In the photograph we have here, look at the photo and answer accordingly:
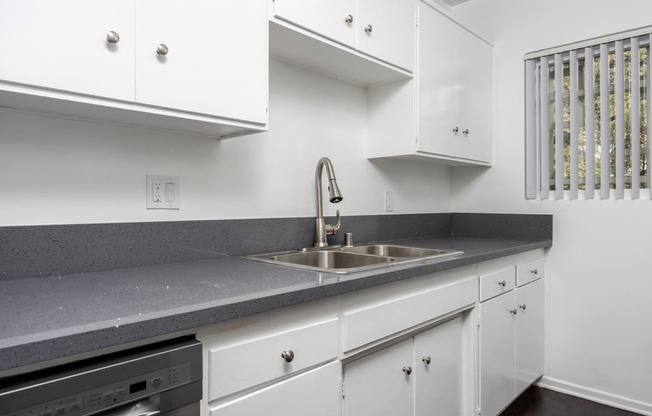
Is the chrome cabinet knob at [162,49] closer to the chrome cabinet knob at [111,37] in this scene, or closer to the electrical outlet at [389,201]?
the chrome cabinet knob at [111,37]

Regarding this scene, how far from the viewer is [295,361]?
1.03 m

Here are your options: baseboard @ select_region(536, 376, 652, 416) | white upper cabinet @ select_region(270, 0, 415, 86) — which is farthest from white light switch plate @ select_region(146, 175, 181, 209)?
baseboard @ select_region(536, 376, 652, 416)

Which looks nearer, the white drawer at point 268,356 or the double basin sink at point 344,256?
the white drawer at point 268,356

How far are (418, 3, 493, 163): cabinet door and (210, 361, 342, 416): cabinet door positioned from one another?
1.23m

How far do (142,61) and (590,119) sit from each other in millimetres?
2219

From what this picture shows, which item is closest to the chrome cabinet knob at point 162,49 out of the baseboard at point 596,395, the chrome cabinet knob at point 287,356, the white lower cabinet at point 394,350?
the white lower cabinet at point 394,350

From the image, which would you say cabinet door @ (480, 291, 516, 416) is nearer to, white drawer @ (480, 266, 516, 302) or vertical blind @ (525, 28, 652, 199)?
white drawer @ (480, 266, 516, 302)

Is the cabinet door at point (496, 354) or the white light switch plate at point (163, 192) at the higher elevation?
the white light switch plate at point (163, 192)

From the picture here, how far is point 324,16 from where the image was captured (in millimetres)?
1508

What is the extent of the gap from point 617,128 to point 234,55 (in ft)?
6.52

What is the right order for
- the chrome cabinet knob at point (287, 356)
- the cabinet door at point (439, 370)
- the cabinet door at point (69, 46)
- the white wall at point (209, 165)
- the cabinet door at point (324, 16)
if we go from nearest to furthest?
the cabinet door at point (69, 46) < the chrome cabinet knob at point (287, 356) < the white wall at point (209, 165) < the cabinet door at point (324, 16) < the cabinet door at point (439, 370)

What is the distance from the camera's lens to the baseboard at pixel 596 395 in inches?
83.0

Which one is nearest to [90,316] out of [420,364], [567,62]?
[420,364]


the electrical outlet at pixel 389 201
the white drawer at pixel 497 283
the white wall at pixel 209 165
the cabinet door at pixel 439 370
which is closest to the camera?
the white wall at pixel 209 165
